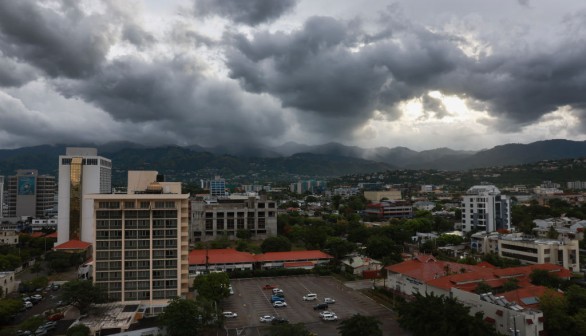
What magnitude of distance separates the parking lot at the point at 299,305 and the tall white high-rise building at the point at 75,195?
94.7ft

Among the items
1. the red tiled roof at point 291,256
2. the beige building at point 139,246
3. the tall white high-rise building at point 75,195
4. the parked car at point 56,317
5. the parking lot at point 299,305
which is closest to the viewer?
the parking lot at point 299,305

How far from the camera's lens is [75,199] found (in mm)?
58844

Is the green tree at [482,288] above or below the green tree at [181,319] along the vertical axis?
above

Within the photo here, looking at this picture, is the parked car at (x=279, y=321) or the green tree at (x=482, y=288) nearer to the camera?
the green tree at (x=482, y=288)

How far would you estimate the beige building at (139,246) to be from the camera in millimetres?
31578

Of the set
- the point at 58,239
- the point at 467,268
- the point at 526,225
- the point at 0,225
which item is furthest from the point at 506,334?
the point at 0,225

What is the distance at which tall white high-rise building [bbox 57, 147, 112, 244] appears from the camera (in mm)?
58688

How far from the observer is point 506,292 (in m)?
28.6

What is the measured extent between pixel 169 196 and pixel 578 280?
1401 inches

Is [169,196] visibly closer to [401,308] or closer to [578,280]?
[401,308]

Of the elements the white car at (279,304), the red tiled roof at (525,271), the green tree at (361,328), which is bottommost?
the white car at (279,304)

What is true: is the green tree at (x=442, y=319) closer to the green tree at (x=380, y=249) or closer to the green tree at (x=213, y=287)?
the green tree at (x=213, y=287)

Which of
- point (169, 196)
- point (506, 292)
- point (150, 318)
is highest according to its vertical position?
point (169, 196)

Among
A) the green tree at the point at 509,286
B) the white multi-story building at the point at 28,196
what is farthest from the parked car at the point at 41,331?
the white multi-story building at the point at 28,196
